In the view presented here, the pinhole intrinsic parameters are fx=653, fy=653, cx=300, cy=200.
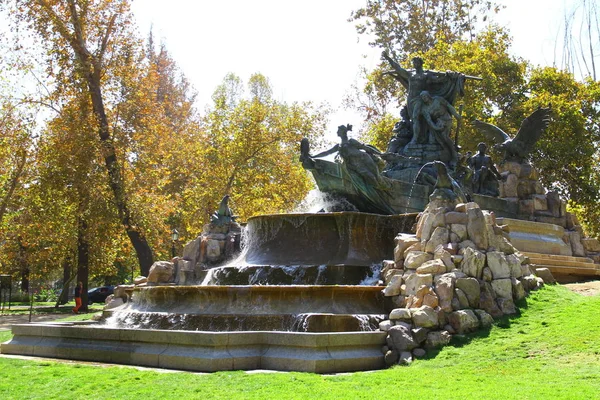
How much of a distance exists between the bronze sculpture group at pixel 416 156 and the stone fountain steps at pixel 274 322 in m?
5.18

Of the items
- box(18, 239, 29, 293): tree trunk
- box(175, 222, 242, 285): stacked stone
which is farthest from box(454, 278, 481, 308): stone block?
box(18, 239, 29, 293): tree trunk

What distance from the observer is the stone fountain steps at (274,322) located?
9938mm

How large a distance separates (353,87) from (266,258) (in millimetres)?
28059

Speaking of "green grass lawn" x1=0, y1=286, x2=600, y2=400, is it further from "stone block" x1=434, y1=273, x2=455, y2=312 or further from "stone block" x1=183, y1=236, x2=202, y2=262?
"stone block" x1=183, y1=236, x2=202, y2=262

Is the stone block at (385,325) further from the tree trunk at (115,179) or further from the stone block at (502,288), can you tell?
the tree trunk at (115,179)

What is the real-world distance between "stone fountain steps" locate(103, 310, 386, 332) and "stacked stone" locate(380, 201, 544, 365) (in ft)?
1.38

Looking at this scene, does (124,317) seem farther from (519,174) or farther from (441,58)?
(441,58)

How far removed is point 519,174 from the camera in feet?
59.2

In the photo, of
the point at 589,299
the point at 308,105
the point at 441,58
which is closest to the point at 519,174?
the point at 589,299

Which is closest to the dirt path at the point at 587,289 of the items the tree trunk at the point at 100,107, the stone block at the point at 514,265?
the stone block at the point at 514,265

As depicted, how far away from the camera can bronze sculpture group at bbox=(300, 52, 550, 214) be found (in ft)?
49.4

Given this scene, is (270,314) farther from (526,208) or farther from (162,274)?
(526,208)

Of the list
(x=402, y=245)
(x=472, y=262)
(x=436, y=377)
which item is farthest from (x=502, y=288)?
(x=436, y=377)

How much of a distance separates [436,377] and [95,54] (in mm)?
23325
